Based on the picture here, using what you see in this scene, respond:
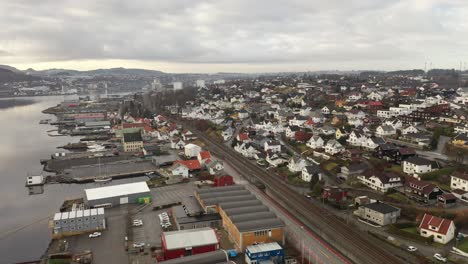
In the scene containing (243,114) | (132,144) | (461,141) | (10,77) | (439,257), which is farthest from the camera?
(10,77)

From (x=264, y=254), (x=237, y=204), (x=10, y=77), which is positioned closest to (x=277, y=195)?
(x=237, y=204)

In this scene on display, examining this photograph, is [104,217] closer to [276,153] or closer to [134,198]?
[134,198]

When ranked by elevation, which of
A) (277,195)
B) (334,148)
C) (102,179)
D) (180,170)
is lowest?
(102,179)

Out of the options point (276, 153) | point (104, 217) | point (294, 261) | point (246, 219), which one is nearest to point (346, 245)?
point (294, 261)

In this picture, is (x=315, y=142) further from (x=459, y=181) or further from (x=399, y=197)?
(x=459, y=181)

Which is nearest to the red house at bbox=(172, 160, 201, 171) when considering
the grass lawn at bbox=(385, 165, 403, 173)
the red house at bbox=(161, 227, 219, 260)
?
the red house at bbox=(161, 227, 219, 260)

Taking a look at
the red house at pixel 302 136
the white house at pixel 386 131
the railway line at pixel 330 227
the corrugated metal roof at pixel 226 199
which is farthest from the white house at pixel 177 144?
the white house at pixel 386 131
